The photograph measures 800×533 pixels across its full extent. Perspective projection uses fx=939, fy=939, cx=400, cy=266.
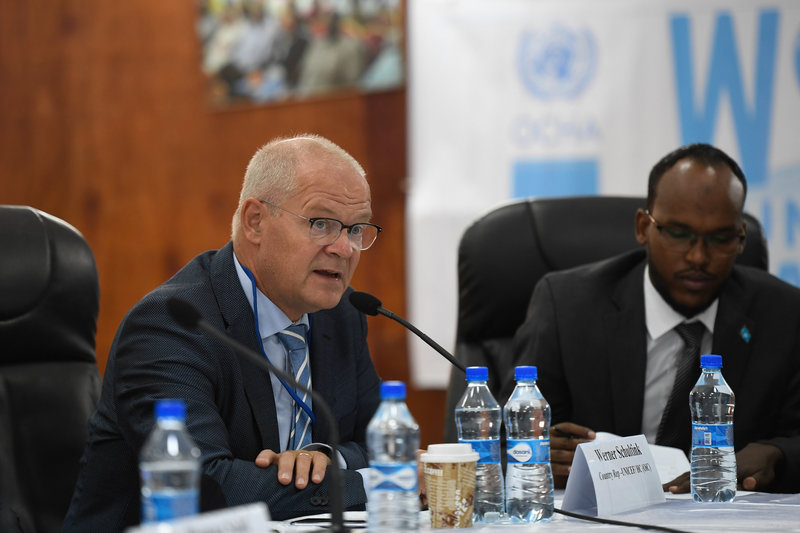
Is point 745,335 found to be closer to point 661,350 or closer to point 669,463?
point 661,350

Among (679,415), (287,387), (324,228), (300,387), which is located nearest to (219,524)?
(300,387)

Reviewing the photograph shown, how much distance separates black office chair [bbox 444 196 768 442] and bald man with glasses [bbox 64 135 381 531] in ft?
1.46

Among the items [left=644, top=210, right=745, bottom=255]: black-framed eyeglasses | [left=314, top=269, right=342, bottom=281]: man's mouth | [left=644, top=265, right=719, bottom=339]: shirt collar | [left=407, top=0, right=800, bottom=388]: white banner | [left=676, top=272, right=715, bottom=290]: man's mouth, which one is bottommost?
[left=644, top=265, right=719, bottom=339]: shirt collar

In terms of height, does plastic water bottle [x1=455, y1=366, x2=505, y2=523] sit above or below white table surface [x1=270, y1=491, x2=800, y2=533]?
above

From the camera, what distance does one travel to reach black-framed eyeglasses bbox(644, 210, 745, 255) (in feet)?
7.52

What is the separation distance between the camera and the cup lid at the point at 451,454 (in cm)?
135

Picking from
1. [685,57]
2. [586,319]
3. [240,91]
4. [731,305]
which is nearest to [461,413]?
[586,319]

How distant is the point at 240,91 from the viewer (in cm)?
408

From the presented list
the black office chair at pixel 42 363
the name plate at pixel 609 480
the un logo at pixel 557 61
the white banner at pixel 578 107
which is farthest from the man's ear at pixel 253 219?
the un logo at pixel 557 61

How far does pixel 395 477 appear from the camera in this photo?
128cm

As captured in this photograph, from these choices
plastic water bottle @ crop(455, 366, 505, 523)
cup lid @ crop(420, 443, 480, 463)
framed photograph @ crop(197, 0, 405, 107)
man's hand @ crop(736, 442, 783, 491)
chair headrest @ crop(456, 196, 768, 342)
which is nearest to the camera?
cup lid @ crop(420, 443, 480, 463)

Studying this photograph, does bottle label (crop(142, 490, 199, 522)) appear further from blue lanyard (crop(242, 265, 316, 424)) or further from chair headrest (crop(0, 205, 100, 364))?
chair headrest (crop(0, 205, 100, 364))

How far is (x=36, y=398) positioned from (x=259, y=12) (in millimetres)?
2356

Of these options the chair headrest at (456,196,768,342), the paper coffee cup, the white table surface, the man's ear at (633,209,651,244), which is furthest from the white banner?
the paper coffee cup
